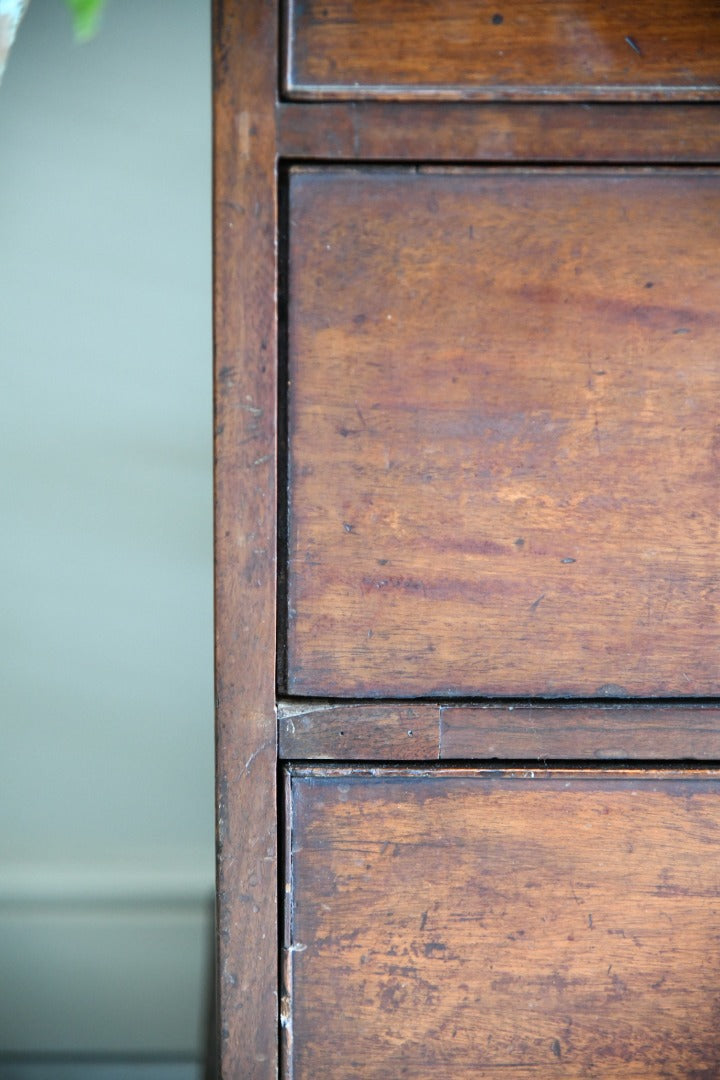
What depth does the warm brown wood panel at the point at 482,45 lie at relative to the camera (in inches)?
21.0

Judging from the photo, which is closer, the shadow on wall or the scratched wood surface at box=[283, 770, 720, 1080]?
the scratched wood surface at box=[283, 770, 720, 1080]

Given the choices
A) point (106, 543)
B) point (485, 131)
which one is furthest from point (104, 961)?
point (485, 131)

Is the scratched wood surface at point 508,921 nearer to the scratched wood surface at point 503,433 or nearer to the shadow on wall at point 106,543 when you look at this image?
the scratched wood surface at point 503,433

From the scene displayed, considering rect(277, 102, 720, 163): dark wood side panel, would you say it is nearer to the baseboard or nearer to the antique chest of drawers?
the antique chest of drawers

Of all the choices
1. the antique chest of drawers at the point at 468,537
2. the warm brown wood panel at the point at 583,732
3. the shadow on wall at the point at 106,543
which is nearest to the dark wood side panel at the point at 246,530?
the antique chest of drawers at the point at 468,537

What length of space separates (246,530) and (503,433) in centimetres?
16

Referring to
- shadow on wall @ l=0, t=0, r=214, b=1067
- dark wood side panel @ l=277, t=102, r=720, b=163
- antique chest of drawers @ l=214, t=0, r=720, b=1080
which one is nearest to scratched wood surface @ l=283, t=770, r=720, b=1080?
antique chest of drawers @ l=214, t=0, r=720, b=1080

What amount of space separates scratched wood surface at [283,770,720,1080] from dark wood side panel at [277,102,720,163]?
0.37m

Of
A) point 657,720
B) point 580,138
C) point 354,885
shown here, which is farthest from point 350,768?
point 580,138

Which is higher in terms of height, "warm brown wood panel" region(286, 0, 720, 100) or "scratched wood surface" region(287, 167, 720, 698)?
"warm brown wood panel" region(286, 0, 720, 100)

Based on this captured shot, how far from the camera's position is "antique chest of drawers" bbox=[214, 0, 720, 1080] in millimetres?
537

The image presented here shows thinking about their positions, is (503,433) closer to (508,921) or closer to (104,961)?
(508,921)

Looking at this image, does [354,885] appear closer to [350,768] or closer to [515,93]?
[350,768]

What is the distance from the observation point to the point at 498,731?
570 mm
